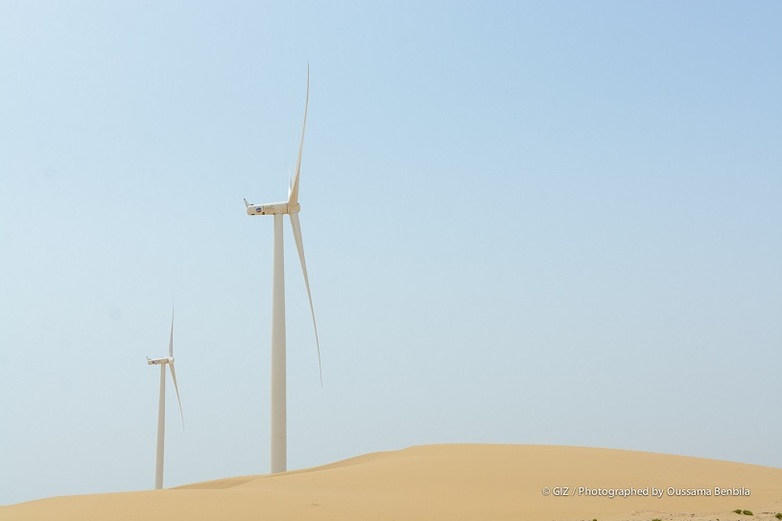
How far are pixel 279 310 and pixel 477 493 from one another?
14.0 metres

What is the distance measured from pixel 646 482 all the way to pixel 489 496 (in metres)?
4.78

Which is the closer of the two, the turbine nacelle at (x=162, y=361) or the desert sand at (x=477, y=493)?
the desert sand at (x=477, y=493)

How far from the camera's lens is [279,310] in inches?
1249

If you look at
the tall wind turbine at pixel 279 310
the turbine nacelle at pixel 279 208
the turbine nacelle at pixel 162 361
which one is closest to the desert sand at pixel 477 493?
the tall wind turbine at pixel 279 310

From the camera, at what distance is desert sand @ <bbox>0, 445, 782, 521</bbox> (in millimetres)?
16656

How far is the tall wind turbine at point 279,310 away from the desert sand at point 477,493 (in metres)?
4.47

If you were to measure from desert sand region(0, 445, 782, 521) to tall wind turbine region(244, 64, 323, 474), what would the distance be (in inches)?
176

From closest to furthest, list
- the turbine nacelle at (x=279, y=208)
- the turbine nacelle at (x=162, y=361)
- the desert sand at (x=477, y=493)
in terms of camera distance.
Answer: the desert sand at (x=477, y=493) → the turbine nacelle at (x=279, y=208) → the turbine nacelle at (x=162, y=361)

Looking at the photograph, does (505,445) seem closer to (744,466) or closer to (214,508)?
(744,466)

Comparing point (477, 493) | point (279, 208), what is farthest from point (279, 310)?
point (477, 493)

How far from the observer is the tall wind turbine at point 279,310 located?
30.2m

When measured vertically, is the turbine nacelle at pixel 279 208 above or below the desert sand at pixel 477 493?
above

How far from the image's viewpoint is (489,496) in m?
19.6

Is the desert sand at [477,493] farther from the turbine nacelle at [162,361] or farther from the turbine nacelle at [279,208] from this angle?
the turbine nacelle at [162,361]
